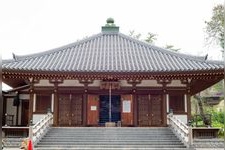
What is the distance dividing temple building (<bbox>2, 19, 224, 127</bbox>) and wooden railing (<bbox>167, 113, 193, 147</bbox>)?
1.35m

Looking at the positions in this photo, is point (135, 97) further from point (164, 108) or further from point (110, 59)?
point (110, 59)

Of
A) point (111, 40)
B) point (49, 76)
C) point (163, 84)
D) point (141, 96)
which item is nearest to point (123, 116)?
point (141, 96)

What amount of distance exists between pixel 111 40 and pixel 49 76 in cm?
763

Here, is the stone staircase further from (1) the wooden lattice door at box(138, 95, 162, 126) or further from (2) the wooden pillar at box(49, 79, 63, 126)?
(2) the wooden pillar at box(49, 79, 63, 126)

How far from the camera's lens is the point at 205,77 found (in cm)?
1775

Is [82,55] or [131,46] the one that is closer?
[82,55]

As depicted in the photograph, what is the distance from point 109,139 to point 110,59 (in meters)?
6.31

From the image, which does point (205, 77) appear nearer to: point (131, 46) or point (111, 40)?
point (131, 46)

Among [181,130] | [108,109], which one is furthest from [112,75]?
[181,130]

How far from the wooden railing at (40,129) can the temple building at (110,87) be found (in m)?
0.71

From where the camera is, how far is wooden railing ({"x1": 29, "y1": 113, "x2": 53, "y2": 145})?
14320 mm

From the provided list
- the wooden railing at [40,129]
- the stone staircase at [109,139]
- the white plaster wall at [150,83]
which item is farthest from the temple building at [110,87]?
the stone staircase at [109,139]

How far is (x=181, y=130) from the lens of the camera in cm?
1563

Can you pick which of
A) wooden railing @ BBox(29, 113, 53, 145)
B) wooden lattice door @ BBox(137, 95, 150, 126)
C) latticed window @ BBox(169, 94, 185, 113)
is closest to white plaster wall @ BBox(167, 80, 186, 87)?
latticed window @ BBox(169, 94, 185, 113)
